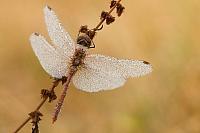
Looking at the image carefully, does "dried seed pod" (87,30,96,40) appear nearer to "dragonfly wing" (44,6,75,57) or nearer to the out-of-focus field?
"dragonfly wing" (44,6,75,57)

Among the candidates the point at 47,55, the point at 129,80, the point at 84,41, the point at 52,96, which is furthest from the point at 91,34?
the point at 129,80

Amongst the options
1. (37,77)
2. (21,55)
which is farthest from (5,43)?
(37,77)

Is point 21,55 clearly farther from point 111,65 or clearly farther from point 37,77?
point 111,65

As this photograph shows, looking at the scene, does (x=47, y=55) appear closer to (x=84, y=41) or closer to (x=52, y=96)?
(x=84, y=41)

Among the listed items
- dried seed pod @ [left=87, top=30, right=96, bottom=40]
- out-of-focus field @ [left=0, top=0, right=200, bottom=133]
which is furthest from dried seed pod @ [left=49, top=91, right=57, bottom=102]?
out-of-focus field @ [left=0, top=0, right=200, bottom=133]

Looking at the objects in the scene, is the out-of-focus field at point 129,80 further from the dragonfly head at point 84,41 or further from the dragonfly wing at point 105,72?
the dragonfly head at point 84,41

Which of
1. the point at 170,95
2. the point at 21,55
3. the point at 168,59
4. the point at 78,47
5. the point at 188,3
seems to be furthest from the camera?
the point at 188,3

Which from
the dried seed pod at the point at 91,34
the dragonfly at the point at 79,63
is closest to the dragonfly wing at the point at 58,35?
the dragonfly at the point at 79,63

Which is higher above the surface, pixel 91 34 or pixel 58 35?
pixel 58 35
